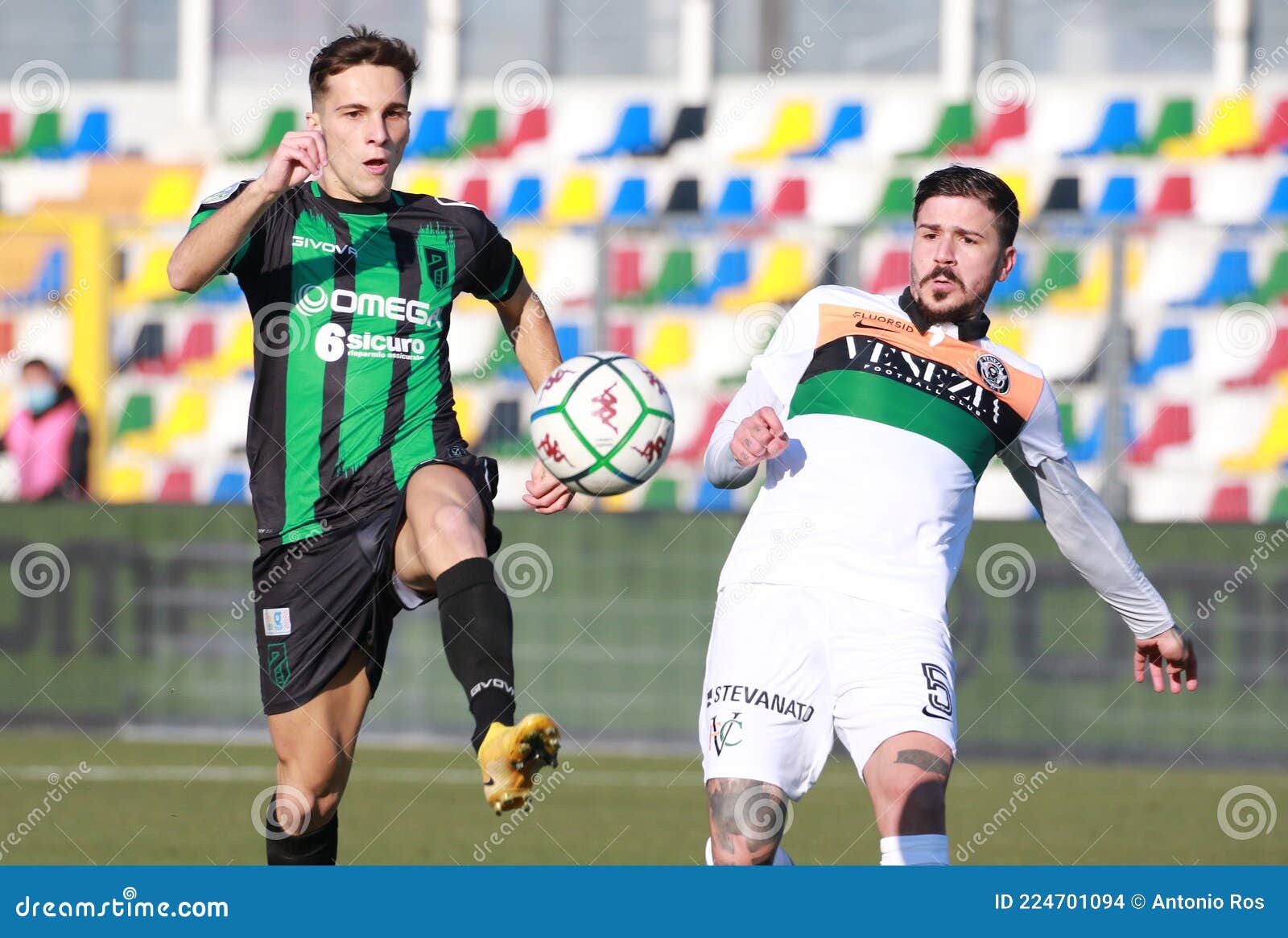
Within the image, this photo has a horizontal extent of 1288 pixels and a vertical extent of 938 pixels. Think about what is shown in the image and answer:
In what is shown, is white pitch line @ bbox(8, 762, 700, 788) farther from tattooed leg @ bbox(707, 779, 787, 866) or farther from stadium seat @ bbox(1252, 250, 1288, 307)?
tattooed leg @ bbox(707, 779, 787, 866)

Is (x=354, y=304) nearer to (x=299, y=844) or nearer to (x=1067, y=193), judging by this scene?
(x=299, y=844)

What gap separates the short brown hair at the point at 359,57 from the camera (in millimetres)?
5586

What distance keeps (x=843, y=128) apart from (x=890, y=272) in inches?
222

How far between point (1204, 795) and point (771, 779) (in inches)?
238

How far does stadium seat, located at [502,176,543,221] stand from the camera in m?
17.2

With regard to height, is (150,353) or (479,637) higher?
(150,353)

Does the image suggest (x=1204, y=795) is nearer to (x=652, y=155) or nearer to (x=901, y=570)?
(x=901, y=570)

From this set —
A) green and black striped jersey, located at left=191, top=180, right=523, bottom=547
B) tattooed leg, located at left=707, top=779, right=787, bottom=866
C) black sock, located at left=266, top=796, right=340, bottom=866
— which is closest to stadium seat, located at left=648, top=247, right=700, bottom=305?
green and black striped jersey, located at left=191, top=180, right=523, bottom=547

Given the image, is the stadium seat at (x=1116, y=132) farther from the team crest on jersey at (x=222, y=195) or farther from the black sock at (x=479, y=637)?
the black sock at (x=479, y=637)

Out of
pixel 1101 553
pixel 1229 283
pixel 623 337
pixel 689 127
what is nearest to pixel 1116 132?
pixel 689 127

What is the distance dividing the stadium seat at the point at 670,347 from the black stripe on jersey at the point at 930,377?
8.00m

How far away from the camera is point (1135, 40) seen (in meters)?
19.0

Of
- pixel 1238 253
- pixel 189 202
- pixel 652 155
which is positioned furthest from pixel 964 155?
pixel 189 202

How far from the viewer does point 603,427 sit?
525cm
